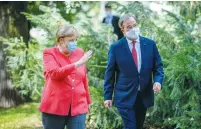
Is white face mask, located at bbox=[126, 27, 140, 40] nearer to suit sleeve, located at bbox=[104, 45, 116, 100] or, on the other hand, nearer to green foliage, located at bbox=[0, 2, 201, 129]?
suit sleeve, located at bbox=[104, 45, 116, 100]

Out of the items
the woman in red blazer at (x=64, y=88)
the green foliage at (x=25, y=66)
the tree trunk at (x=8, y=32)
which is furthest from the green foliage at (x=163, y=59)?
the woman in red blazer at (x=64, y=88)

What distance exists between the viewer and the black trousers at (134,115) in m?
5.03

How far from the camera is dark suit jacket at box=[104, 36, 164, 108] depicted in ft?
16.4

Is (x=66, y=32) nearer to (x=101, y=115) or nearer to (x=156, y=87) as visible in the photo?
(x=156, y=87)

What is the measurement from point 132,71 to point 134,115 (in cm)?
52

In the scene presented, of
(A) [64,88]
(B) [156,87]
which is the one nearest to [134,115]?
(B) [156,87]

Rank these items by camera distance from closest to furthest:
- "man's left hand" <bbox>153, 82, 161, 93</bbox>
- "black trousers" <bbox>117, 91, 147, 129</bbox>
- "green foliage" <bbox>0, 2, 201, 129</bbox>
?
"man's left hand" <bbox>153, 82, 161, 93</bbox>
"black trousers" <bbox>117, 91, 147, 129</bbox>
"green foliage" <bbox>0, 2, 201, 129</bbox>

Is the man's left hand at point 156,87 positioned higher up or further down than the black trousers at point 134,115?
higher up

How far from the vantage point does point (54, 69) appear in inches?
170

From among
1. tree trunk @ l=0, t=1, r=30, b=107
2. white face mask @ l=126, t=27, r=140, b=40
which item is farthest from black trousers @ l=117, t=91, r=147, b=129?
tree trunk @ l=0, t=1, r=30, b=107

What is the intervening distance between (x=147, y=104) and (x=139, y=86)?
231 mm

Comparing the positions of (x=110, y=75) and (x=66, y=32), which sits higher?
(x=66, y=32)

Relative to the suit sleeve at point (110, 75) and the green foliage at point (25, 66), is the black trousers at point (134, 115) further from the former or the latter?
the green foliage at point (25, 66)

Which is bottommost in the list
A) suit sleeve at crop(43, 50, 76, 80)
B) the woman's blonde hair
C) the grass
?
the grass
